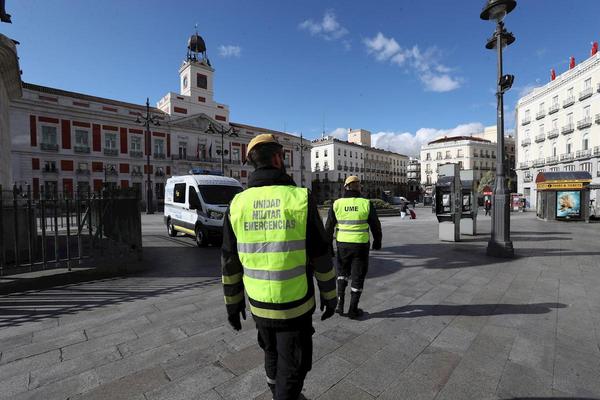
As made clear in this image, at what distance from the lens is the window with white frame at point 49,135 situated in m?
31.8

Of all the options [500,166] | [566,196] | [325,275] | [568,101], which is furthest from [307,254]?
[568,101]

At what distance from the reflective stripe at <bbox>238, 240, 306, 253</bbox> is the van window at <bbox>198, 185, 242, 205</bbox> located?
26.3 feet

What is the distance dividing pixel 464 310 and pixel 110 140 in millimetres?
41660

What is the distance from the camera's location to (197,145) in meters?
43.6

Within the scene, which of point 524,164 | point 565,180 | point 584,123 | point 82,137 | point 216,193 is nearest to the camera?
point 216,193

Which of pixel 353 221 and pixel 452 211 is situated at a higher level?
pixel 353 221

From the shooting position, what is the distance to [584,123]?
108 feet

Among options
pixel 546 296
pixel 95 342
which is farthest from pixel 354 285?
pixel 546 296

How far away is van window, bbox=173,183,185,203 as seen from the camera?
34.6 ft

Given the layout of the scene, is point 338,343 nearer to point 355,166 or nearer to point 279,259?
point 279,259

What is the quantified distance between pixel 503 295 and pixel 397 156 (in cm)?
8067

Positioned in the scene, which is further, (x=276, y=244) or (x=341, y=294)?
(x=341, y=294)

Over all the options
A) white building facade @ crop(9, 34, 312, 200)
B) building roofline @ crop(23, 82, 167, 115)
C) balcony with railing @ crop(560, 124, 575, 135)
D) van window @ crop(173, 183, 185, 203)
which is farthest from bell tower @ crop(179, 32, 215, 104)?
balcony with railing @ crop(560, 124, 575, 135)

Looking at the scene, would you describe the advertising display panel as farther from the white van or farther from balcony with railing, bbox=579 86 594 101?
balcony with railing, bbox=579 86 594 101
